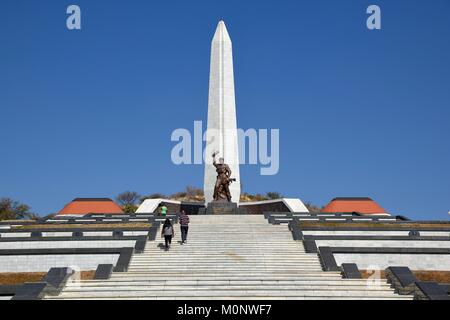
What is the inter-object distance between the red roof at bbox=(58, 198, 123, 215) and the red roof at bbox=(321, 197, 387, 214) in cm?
1643

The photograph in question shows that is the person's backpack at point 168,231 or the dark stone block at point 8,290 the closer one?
the dark stone block at point 8,290

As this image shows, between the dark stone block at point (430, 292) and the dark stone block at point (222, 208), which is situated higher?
the dark stone block at point (430, 292)

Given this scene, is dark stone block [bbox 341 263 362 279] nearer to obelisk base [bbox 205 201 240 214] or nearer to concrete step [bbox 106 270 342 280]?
concrete step [bbox 106 270 342 280]

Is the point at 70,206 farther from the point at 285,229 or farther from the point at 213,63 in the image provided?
the point at 285,229

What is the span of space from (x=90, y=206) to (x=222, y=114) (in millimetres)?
12274

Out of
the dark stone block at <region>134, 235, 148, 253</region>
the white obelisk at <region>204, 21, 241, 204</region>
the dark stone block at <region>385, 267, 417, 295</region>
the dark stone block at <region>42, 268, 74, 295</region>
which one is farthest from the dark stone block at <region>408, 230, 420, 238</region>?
the white obelisk at <region>204, 21, 241, 204</region>

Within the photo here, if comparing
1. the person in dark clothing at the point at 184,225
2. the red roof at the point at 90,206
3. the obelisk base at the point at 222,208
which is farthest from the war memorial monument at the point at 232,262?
the red roof at the point at 90,206

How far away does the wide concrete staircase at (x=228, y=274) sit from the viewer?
16312 millimetres

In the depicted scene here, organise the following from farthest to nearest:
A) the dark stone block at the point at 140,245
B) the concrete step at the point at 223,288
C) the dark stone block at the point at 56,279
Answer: the dark stone block at the point at 140,245, the concrete step at the point at 223,288, the dark stone block at the point at 56,279

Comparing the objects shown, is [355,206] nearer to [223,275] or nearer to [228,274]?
[228,274]

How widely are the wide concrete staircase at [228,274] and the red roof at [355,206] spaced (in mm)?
22501

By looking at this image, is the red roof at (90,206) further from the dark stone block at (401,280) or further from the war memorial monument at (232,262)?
the dark stone block at (401,280)
